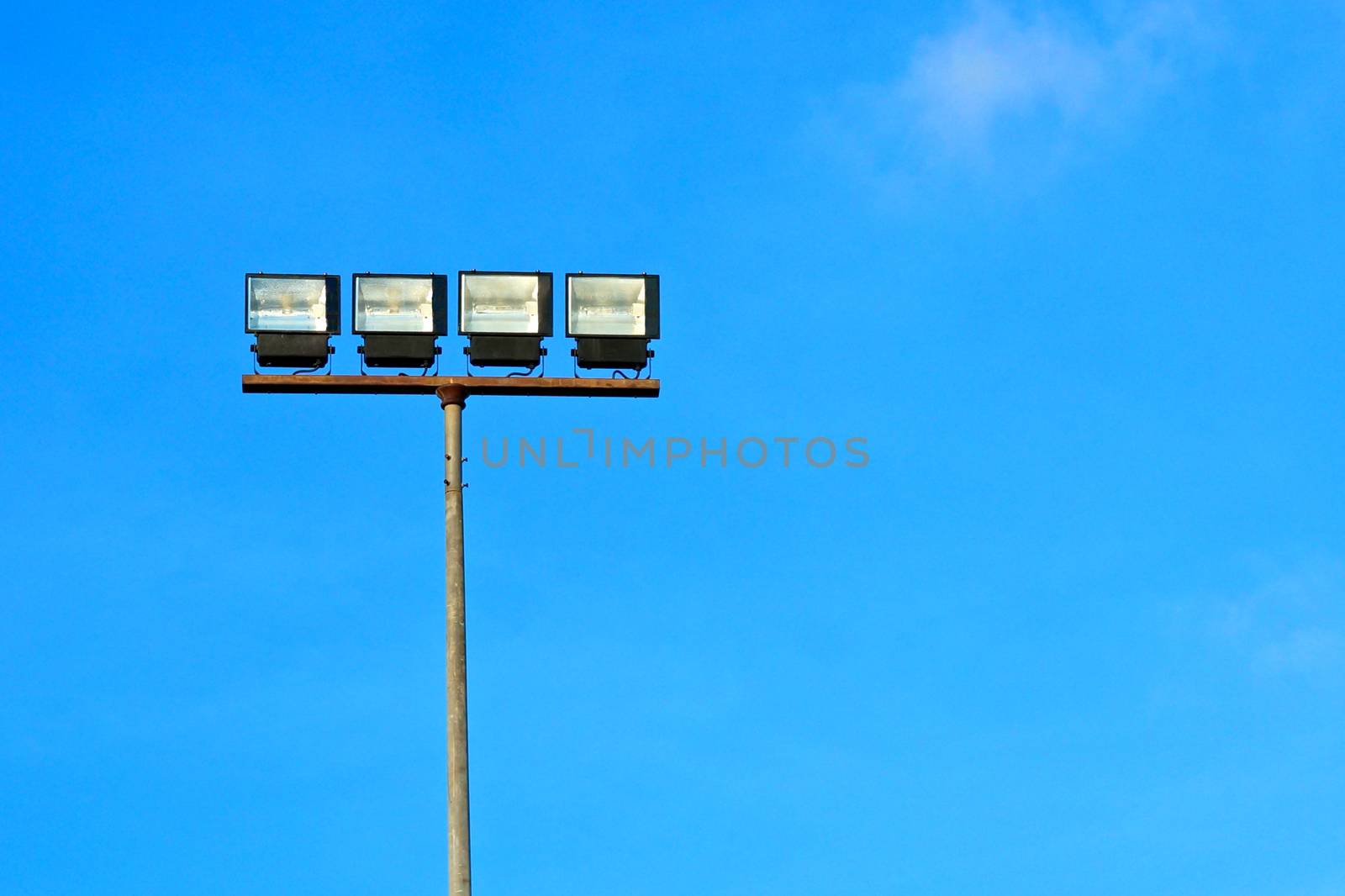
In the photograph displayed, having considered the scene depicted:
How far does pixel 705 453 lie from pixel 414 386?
3.90 metres

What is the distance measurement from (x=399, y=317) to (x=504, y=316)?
1.05 meters

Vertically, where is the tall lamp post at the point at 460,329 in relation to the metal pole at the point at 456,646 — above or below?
above

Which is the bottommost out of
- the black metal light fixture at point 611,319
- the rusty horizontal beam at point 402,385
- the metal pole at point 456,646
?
the metal pole at point 456,646

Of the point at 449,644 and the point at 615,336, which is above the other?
the point at 615,336

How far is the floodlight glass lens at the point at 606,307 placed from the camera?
83.6ft

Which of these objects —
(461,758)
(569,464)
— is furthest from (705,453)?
(461,758)

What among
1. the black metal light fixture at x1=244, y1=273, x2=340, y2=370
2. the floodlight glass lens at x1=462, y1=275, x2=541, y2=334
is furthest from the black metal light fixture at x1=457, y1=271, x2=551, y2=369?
the black metal light fixture at x1=244, y1=273, x2=340, y2=370

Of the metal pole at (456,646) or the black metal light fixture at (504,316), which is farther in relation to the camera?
the black metal light fixture at (504,316)

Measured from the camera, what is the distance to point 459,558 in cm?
2375

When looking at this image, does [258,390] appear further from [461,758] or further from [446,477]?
[461,758]

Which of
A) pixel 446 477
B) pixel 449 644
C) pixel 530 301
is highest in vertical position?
pixel 530 301

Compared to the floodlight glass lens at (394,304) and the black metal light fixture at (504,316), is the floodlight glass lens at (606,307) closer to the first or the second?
the black metal light fixture at (504,316)

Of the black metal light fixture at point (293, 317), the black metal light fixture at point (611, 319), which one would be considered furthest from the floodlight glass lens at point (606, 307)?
the black metal light fixture at point (293, 317)

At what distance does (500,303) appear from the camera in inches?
998
